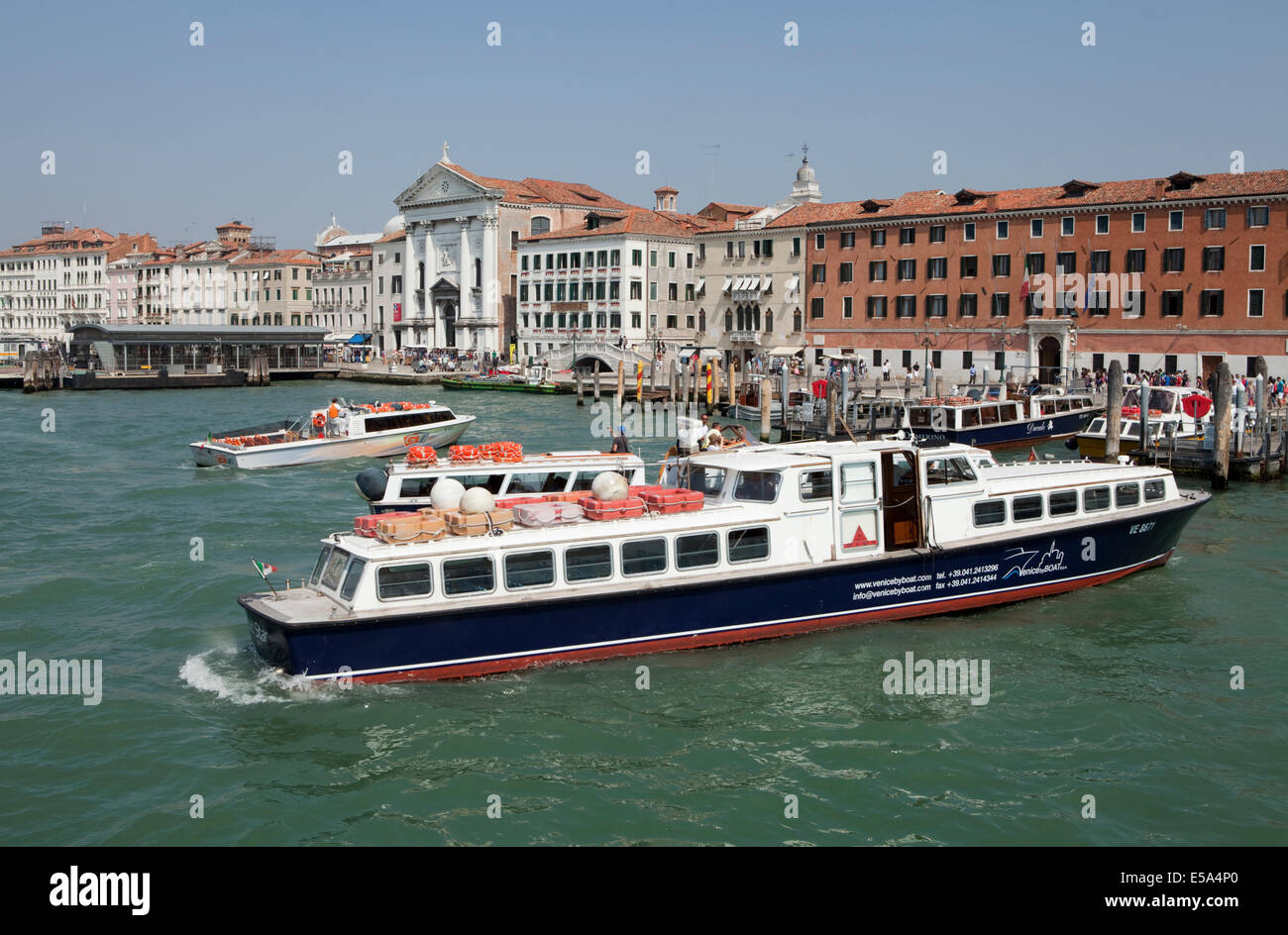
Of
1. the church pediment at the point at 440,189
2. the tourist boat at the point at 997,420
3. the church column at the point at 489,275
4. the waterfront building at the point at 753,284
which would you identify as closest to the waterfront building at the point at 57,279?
the church pediment at the point at 440,189

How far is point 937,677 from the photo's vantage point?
1370 centimetres

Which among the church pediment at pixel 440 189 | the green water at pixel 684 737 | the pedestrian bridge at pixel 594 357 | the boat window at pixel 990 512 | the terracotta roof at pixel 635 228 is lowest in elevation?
the green water at pixel 684 737

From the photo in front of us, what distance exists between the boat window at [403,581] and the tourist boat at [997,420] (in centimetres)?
2378

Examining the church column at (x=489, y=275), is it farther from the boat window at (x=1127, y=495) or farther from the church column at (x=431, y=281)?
the boat window at (x=1127, y=495)

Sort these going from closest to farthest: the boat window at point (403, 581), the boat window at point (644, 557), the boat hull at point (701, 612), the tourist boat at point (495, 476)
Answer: the boat hull at point (701, 612) < the boat window at point (403, 581) < the boat window at point (644, 557) < the tourist boat at point (495, 476)

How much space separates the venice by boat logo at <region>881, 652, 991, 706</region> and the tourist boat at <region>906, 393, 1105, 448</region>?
20.7 meters

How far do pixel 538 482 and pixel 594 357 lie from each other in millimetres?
47526

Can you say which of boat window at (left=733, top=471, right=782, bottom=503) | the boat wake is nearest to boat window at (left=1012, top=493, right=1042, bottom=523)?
boat window at (left=733, top=471, right=782, bottom=503)

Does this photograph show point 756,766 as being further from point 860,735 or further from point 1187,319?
point 1187,319

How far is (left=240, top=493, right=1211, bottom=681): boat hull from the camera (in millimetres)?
12695

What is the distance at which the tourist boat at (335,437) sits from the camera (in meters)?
31.2

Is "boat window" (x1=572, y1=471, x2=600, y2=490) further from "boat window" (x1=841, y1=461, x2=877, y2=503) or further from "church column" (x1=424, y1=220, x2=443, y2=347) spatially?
"church column" (x1=424, y1=220, x2=443, y2=347)

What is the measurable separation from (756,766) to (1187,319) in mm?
42641

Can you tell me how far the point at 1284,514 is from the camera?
24.2m
